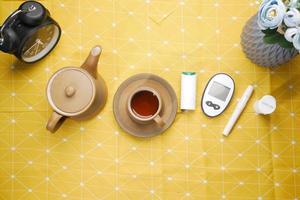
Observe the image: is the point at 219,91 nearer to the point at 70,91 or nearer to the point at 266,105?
the point at 266,105

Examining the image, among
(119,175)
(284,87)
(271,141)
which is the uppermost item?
(284,87)

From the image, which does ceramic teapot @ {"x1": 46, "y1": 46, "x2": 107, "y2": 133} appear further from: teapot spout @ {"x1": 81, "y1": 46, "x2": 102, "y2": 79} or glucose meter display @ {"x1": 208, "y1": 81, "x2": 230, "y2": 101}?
glucose meter display @ {"x1": 208, "y1": 81, "x2": 230, "y2": 101}

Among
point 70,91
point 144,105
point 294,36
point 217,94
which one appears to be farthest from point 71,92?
point 294,36

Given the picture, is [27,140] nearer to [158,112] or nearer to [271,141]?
[158,112]

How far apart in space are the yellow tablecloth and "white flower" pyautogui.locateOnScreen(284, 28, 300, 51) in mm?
270

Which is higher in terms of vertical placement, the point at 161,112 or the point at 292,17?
the point at 292,17

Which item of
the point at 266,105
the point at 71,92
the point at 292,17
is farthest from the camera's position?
the point at 266,105

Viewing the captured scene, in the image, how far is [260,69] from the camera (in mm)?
990

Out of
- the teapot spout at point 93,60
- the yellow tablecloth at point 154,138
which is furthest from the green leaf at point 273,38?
the teapot spout at point 93,60

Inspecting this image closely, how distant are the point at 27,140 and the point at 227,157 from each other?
0.54 meters

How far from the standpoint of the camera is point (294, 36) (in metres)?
0.71

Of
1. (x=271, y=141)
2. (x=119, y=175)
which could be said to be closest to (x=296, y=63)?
(x=271, y=141)

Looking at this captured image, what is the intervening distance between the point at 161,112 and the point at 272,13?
372mm

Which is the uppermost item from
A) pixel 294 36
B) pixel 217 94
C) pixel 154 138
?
pixel 294 36
